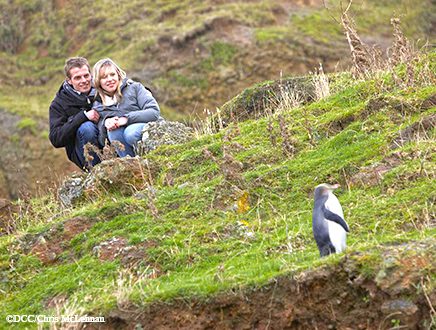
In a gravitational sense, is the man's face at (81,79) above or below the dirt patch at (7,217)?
above

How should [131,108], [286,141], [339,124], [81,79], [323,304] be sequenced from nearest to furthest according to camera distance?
[323,304], [286,141], [339,124], [131,108], [81,79]

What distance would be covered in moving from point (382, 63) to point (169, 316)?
7.25 m

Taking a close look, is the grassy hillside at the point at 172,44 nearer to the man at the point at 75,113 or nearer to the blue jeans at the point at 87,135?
the man at the point at 75,113

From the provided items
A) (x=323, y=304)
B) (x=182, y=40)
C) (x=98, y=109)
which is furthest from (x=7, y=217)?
(x=182, y=40)

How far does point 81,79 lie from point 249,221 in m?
4.24

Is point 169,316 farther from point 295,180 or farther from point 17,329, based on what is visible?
point 295,180

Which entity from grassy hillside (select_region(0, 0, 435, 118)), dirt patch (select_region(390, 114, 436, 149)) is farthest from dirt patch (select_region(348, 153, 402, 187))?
grassy hillside (select_region(0, 0, 435, 118))

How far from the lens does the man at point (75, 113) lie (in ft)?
37.7

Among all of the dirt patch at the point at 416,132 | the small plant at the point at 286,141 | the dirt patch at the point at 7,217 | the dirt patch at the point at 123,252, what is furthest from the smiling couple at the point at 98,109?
the dirt patch at the point at 416,132

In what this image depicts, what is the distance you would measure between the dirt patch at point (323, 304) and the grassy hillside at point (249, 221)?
0.01 metres

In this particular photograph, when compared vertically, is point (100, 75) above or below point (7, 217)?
above

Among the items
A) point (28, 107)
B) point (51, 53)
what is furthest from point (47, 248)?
point (51, 53)

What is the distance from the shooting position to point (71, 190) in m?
10.8

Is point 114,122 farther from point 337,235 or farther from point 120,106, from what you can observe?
point 337,235
